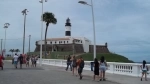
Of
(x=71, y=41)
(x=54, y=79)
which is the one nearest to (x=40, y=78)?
(x=54, y=79)

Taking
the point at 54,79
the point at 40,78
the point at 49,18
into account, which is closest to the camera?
the point at 54,79

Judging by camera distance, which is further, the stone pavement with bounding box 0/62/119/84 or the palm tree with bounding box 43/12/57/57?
the palm tree with bounding box 43/12/57/57

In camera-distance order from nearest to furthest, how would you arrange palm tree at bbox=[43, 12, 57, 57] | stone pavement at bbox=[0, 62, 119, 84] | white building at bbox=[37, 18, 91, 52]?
stone pavement at bbox=[0, 62, 119, 84]
palm tree at bbox=[43, 12, 57, 57]
white building at bbox=[37, 18, 91, 52]

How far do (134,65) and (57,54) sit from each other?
6188 cm

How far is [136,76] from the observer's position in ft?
67.1

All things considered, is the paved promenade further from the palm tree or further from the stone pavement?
the palm tree

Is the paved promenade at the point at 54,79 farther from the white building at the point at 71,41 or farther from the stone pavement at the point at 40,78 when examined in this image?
the white building at the point at 71,41

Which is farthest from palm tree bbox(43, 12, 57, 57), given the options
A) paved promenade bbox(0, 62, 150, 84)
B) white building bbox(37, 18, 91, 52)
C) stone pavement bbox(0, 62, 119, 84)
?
paved promenade bbox(0, 62, 150, 84)

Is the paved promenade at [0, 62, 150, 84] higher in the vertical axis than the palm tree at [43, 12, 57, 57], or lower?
lower

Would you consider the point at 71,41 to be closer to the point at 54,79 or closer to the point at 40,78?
the point at 40,78

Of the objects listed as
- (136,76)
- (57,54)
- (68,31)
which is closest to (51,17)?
(57,54)

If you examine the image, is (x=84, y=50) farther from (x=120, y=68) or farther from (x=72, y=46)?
(x=120, y=68)

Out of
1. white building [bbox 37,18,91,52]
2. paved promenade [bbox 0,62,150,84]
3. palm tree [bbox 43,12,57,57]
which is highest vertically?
palm tree [bbox 43,12,57,57]

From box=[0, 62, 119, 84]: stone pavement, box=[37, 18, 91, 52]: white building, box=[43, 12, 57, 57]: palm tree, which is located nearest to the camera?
box=[0, 62, 119, 84]: stone pavement
